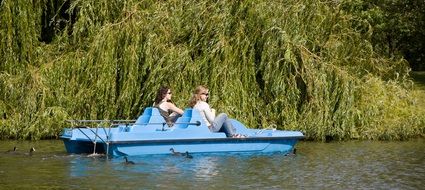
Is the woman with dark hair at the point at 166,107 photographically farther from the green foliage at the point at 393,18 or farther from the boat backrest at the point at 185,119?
the green foliage at the point at 393,18

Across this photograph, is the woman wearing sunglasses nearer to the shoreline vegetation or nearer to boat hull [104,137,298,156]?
boat hull [104,137,298,156]

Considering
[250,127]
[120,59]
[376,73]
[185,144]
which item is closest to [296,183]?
[185,144]

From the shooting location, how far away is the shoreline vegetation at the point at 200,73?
58.3ft

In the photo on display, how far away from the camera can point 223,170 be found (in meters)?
13.2

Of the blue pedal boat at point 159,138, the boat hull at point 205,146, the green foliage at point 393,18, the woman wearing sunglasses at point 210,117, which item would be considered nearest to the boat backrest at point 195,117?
the blue pedal boat at point 159,138

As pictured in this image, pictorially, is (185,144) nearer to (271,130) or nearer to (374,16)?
(271,130)

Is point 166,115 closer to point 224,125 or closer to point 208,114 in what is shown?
point 208,114

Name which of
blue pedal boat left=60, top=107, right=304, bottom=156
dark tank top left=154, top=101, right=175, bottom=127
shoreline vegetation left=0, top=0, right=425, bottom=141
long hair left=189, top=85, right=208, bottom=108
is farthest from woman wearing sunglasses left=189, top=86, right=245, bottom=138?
shoreline vegetation left=0, top=0, right=425, bottom=141

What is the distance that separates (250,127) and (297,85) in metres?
1.42

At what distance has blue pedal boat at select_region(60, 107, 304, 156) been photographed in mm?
14562

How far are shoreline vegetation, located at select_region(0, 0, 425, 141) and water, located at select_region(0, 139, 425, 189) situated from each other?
1657 millimetres

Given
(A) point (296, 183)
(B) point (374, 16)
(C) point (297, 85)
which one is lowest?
(A) point (296, 183)

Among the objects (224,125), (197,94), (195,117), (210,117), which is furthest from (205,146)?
(197,94)

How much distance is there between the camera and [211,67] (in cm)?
Answer: 1786
